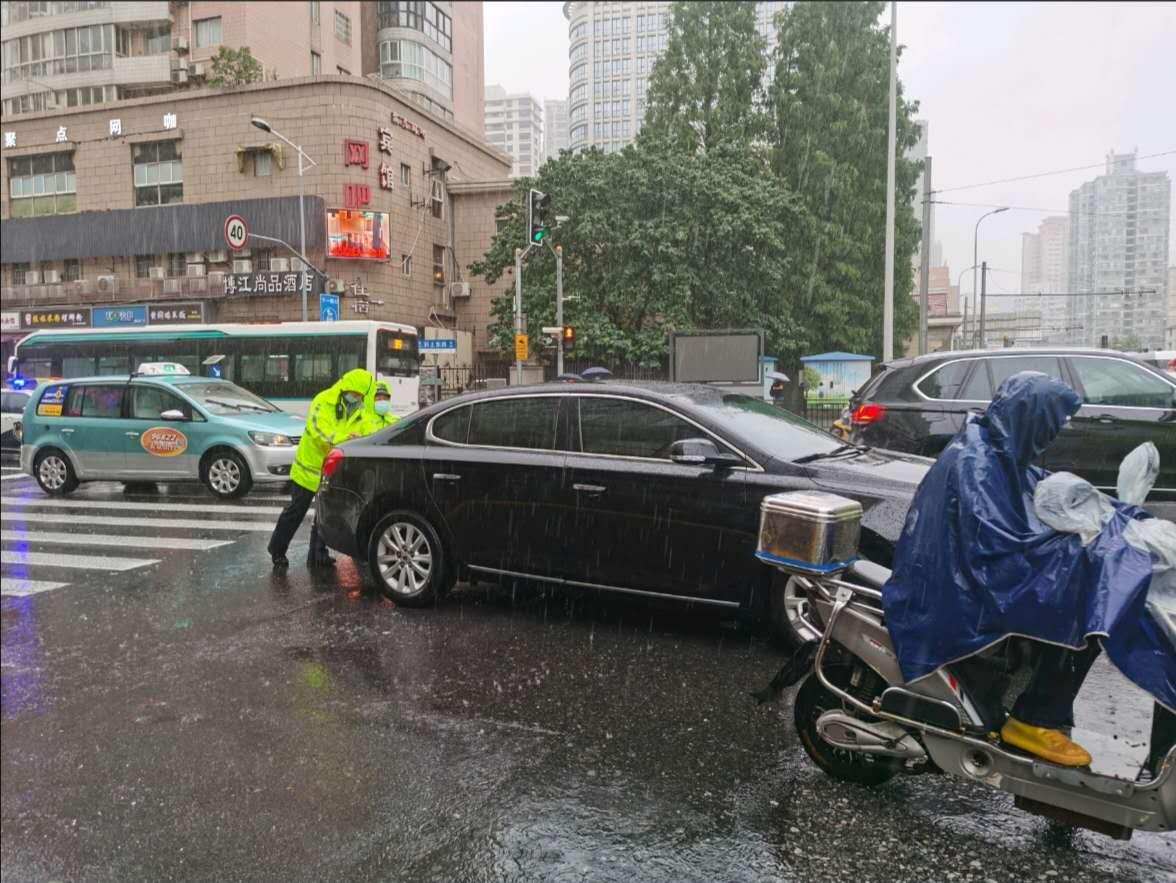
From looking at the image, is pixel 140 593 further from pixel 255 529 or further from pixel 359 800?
pixel 359 800

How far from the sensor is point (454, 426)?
5.95m

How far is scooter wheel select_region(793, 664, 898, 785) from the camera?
3.25 metres

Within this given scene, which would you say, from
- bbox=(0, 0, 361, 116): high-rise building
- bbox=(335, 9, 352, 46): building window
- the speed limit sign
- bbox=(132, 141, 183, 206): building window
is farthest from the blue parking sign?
bbox=(335, 9, 352, 46): building window

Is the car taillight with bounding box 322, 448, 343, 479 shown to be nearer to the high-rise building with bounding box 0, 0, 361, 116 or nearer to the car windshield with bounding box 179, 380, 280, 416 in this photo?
the car windshield with bounding box 179, 380, 280, 416

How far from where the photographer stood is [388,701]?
14.3 feet

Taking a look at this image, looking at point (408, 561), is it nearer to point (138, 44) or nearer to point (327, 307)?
point (327, 307)

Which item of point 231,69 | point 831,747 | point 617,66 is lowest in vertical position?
point 831,747

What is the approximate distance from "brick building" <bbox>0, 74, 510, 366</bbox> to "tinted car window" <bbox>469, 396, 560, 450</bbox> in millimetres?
35634

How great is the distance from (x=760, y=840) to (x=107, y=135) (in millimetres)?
50703

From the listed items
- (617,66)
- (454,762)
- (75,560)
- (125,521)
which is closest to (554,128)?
(617,66)

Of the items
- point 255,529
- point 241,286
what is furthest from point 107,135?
point 255,529

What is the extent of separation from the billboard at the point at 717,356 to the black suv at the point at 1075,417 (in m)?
17.3

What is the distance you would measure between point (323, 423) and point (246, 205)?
3819 centimetres

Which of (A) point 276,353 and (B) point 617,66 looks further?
(B) point 617,66
